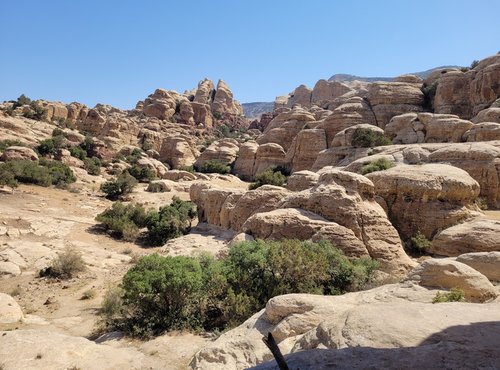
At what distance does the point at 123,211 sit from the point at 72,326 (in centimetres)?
1414

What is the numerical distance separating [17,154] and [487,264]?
1505 inches

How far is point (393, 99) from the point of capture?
41.4 meters

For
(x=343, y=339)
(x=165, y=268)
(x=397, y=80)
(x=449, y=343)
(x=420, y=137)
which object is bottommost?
(x=165, y=268)

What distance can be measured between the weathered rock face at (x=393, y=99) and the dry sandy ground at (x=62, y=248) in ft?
88.3

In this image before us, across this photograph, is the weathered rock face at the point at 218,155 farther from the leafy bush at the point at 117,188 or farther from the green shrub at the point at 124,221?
the green shrub at the point at 124,221

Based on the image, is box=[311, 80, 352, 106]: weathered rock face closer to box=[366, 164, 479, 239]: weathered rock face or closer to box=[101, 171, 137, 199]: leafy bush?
box=[101, 171, 137, 199]: leafy bush

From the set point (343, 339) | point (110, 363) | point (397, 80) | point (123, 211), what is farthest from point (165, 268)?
point (397, 80)

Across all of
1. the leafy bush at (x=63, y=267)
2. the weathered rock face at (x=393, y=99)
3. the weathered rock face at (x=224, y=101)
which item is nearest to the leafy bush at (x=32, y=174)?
the leafy bush at (x=63, y=267)

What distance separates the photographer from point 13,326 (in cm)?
1080

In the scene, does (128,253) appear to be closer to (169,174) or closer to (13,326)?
(13,326)

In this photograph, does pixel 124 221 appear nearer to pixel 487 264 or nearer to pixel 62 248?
pixel 62 248

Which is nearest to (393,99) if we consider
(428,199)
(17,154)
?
(428,199)

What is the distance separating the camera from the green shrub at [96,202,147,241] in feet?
74.7

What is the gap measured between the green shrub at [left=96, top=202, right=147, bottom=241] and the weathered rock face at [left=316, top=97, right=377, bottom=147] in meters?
21.0
